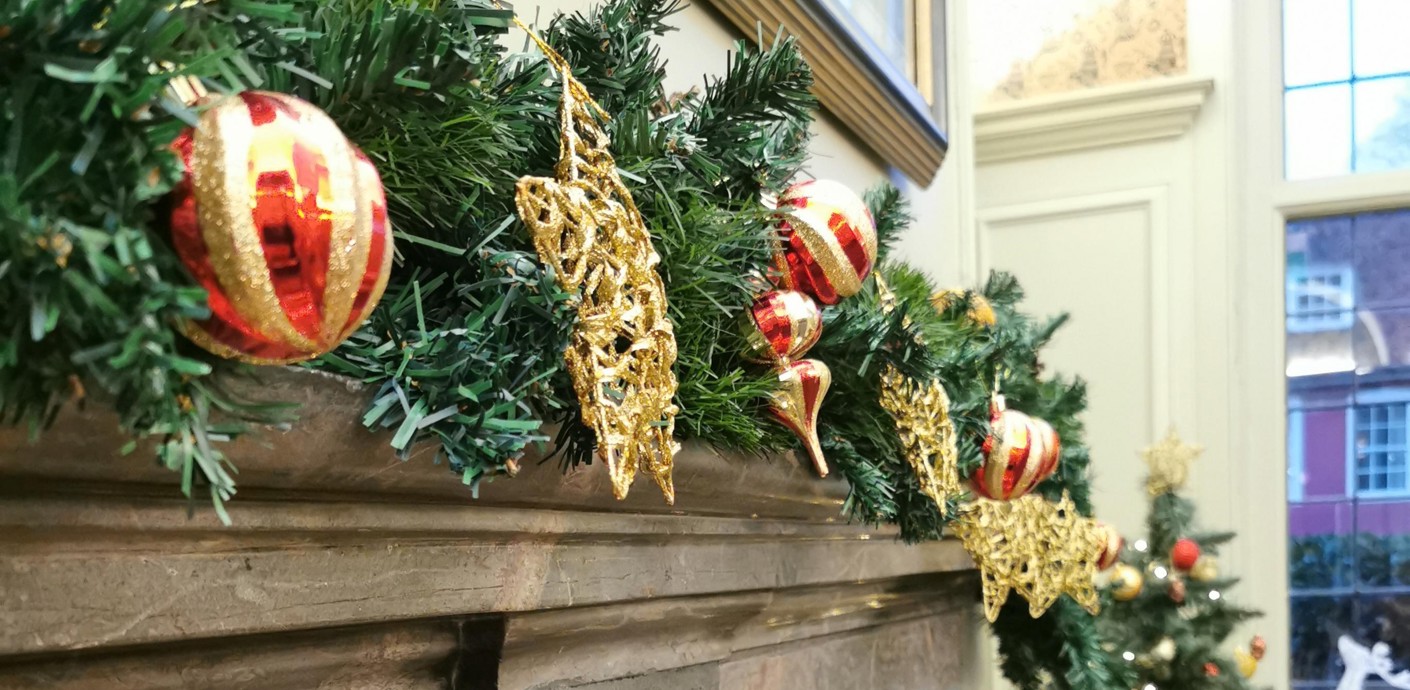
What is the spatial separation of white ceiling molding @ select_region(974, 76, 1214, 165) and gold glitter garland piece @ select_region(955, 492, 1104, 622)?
1.50 meters

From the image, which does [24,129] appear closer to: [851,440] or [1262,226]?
[851,440]

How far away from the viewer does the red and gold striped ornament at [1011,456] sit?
80cm

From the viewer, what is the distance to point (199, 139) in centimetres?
24

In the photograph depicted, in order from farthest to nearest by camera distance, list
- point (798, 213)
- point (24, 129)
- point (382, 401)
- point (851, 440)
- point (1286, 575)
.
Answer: point (1286, 575), point (851, 440), point (798, 213), point (382, 401), point (24, 129)

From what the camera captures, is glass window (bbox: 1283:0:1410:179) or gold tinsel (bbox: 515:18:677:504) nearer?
gold tinsel (bbox: 515:18:677:504)

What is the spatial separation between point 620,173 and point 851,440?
294mm

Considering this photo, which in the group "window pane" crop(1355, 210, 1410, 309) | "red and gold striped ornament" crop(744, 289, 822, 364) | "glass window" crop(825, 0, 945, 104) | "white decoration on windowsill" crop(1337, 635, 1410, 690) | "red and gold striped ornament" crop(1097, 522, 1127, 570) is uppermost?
"glass window" crop(825, 0, 945, 104)

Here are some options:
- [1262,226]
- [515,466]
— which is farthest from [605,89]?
[1262,226]

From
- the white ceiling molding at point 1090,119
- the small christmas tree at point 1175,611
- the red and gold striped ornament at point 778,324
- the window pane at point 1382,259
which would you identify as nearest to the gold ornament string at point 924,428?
the red and gold striped ornament at point 778,324

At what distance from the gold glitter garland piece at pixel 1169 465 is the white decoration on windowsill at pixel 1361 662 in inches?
35.3

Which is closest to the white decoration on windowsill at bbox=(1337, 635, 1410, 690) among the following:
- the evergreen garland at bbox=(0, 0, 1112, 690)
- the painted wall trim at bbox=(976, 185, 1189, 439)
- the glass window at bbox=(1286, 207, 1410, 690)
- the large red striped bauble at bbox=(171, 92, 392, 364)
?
the glass window at bbox=(1286, 207, 1410, 690)

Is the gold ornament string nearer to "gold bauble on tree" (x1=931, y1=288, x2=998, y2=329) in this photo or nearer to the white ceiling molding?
"gold bauble on tree" (x1=931, y1=288, x2=998, y2=329)

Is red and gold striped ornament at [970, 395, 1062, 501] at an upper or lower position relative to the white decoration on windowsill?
upper

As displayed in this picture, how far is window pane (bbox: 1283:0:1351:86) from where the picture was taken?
2.38 m
